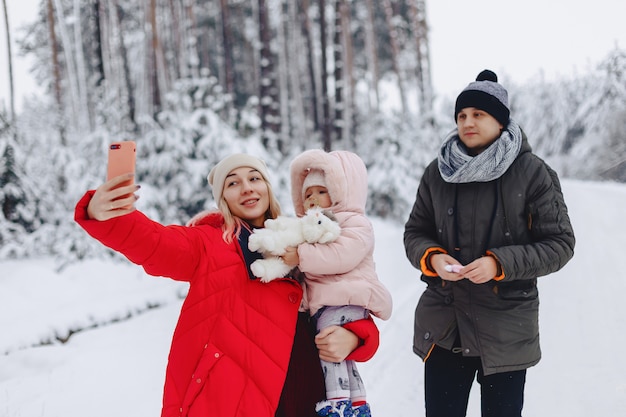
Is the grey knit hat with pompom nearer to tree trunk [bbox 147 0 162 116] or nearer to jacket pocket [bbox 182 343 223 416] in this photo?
jacket pocket [bbox 182 343 223 416]

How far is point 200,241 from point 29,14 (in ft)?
70.1

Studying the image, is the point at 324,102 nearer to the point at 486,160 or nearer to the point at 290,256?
the point at 486,160

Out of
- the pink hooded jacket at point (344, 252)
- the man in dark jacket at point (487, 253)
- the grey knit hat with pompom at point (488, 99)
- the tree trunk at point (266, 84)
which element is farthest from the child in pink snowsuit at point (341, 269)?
the tree trunk at point (266, 84)

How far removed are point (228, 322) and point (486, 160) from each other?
133 centimetres

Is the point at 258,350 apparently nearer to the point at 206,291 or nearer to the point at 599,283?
the point at 206,291

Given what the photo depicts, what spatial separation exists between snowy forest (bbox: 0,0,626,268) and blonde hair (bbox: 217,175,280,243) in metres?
6.43

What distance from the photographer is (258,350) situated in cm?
187

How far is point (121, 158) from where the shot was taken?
5.39 feet

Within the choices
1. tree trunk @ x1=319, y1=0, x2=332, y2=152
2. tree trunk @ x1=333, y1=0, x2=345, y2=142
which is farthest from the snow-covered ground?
tree trunk @ x1=333, y1=0, x2=345, y2=142

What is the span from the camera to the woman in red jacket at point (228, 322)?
176 cm

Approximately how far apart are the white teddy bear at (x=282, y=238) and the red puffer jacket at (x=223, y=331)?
0.27 feet

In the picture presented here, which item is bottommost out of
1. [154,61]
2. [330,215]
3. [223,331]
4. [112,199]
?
[223,331]

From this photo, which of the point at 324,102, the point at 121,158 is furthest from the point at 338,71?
the point at 121,158

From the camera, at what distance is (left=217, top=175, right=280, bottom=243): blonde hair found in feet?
6.77
